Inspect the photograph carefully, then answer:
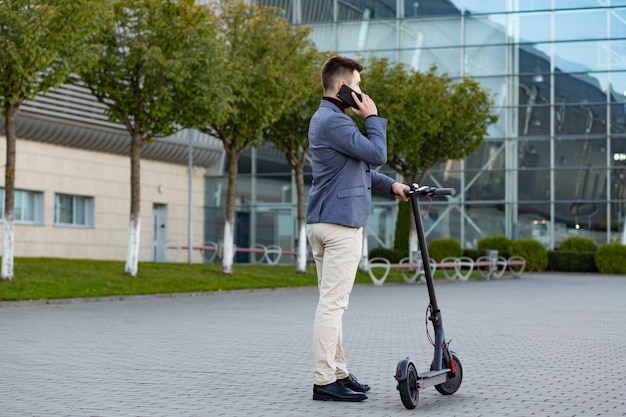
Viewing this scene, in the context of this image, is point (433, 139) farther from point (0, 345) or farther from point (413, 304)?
point (0, 345)

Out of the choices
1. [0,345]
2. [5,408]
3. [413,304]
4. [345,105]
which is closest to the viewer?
[5,408]

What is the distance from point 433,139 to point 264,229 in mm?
14360

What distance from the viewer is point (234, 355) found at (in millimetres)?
10039

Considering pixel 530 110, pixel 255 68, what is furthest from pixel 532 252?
pixel 255 68

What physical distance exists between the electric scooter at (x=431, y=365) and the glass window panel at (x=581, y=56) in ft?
121

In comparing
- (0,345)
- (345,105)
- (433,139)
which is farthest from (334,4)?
(345,105)

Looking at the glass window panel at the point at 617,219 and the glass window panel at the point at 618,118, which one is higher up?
the glass window panel at the point at 618,118

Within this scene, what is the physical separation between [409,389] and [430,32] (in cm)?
3893

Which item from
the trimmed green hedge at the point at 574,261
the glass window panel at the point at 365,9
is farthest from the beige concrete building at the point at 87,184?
the trimmed green hedge at the point at 574,261

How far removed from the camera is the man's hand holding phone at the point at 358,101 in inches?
278

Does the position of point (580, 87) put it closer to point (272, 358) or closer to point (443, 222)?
point (443, 222)

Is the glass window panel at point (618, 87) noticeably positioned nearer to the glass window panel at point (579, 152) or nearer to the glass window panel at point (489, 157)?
the glass window panel at point (579, 152)

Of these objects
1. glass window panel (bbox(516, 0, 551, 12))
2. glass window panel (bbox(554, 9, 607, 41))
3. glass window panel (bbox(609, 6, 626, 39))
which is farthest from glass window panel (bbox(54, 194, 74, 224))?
glass window panel (bbox(609, 6, 626, 39))

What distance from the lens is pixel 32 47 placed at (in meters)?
19.3
